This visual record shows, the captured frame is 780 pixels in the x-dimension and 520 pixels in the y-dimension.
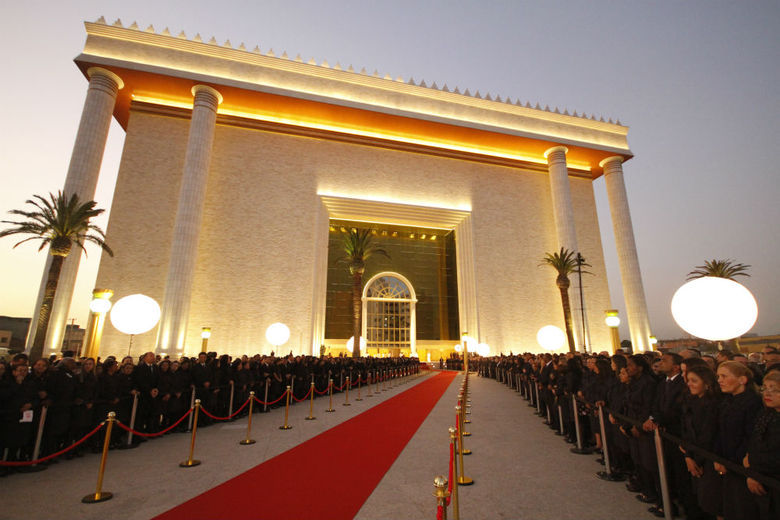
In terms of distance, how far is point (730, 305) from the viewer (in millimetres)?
4316

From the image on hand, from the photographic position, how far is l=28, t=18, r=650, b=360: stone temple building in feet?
77.7

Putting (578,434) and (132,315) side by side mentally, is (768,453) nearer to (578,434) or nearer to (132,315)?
(578,434)

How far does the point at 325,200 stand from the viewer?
2816 cm

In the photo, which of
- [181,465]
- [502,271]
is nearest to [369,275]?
[502,271]

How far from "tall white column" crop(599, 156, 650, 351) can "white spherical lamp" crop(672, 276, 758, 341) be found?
27.8m

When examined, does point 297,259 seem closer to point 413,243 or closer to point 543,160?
point 413,243

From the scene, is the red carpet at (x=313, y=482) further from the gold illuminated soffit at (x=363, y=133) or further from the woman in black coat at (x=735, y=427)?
the gold illuminated soffit at (x=363, y=133)

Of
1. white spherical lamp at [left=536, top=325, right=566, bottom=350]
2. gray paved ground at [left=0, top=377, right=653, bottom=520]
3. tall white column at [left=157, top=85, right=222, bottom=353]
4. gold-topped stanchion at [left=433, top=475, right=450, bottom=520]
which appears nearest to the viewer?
gold-topped stanchion at [left=433, top=475, right=450, bottom=520]

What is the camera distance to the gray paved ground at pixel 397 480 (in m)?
4.20

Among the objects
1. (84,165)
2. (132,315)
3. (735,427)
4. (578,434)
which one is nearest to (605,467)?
(578,434)

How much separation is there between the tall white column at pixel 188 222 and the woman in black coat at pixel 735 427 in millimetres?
23548

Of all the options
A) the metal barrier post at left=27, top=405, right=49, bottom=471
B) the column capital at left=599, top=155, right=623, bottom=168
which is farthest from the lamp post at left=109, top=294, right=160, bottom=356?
the column capital at left=599, top=155, right=623, bottom=168

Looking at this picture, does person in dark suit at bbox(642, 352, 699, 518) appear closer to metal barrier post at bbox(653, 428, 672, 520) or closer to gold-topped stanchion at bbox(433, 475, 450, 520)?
metal barrier post at bbox(653, 428, 672, 520)

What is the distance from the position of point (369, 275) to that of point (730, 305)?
28.9 meters
